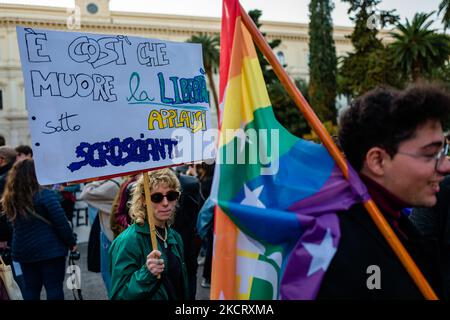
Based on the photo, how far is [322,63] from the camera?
3247 centimetres

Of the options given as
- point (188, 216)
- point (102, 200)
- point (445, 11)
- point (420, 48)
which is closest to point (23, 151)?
point (102, 200)

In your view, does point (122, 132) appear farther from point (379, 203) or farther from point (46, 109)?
point (379, 203)

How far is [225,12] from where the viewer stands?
172cm

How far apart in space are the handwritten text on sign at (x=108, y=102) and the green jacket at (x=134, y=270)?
42 centimetres

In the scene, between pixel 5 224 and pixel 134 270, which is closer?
pixel 134 270

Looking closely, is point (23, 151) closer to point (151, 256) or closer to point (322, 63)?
point (151, 256)

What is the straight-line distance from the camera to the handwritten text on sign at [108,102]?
6.90 feet

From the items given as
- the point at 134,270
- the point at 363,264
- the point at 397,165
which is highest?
the point at 397,165

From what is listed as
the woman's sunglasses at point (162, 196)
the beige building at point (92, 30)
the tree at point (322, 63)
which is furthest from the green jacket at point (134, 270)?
the beige building at point (92, 30)

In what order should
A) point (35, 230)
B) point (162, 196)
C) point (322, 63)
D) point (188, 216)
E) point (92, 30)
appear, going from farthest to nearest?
point (92, 30), point (322, 63), point (188, 216), point (35, 230), point (162, 196)

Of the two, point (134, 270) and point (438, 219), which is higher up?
point (438, 219)

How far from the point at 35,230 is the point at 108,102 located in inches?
80.3

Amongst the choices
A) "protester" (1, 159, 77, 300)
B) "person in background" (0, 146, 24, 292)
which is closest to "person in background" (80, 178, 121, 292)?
"protester" (1, 159, 77, 300)
